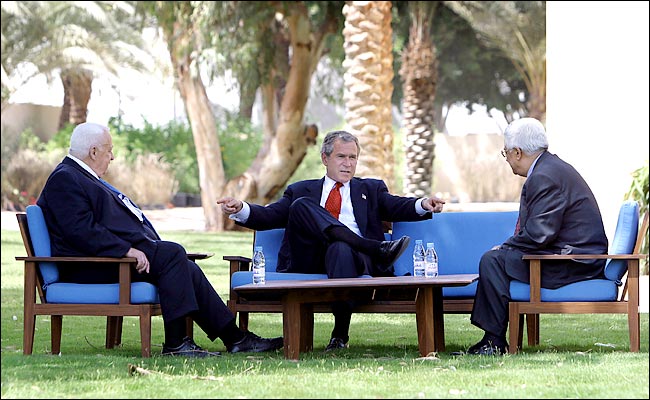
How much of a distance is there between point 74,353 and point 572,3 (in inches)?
268

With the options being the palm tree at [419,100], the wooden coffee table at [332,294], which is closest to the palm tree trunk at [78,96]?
the palm tree at [419,100]

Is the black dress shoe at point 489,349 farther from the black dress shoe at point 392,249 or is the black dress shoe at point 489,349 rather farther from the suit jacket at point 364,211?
the suit jacket at point 364,211

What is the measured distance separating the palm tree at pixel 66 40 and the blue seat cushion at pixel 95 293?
2098 centimetres

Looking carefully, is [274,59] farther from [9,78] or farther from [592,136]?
[592,136]

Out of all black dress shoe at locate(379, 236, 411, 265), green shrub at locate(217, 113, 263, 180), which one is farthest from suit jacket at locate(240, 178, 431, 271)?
green shrub at locate(217, 113, 263, 180)

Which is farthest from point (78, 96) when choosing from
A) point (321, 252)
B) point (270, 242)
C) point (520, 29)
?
point (321, 252)

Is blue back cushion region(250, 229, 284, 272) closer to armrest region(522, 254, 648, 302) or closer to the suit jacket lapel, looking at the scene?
the suit jacket lapel

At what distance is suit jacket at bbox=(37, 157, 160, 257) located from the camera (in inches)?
259

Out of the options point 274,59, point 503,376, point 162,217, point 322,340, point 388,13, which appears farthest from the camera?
point 162,217

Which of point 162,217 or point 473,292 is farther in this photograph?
point 162,217

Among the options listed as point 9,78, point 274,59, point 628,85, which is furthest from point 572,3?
point 9,78

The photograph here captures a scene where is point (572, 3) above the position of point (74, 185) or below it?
above

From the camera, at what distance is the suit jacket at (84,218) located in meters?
6.57

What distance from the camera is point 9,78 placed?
1093 inches
